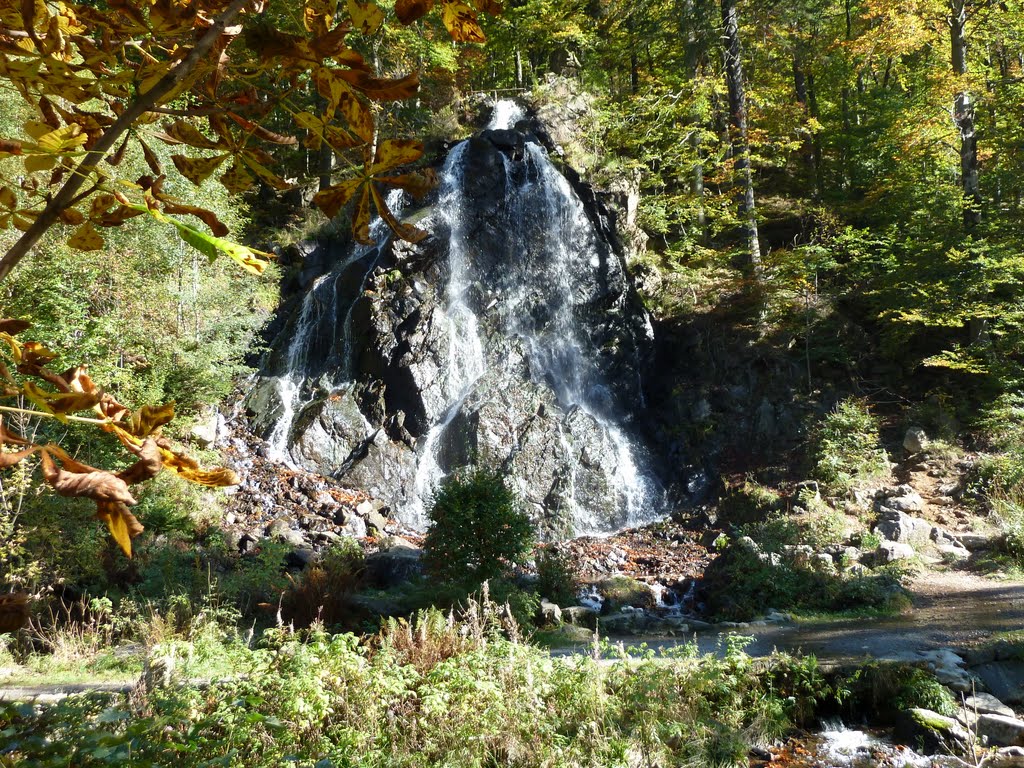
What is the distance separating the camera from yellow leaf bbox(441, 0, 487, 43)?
0.98 meters

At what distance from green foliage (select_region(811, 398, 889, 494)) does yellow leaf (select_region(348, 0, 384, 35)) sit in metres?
A: 11.2

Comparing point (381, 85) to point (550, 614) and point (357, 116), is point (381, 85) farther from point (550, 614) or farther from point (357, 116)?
point (550, 614)

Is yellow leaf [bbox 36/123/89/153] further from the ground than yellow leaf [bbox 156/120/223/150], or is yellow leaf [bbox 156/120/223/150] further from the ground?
yellow leaf [bbox 156/120/223/150]

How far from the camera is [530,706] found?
145 inches

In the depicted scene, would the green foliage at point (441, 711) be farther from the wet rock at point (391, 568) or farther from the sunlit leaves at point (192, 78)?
the wet rock at point (391, 568)

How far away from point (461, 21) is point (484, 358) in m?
12.7

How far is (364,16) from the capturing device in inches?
33.8

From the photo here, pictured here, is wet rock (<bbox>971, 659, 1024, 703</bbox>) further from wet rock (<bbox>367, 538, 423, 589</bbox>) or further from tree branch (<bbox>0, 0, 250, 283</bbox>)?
wet rock (<bbox>367, 538, 423, 589</bbox>)

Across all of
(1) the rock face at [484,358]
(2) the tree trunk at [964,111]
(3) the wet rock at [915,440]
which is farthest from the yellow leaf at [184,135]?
(2) the tree trunk at [964,111]

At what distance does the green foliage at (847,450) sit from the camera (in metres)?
10.8

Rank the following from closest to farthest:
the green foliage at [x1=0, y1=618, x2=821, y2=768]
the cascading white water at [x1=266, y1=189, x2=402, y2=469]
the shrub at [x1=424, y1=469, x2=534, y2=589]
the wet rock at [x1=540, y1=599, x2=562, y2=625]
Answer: the green foliage at [x1=0, y1=618, x2=821, y2=768] → the wet rock at [x1=540, y1=599, x2=562, y2=625] → the shrub at [x1=424, y1=469, x2=534, y2=589] → the cascading white water at [x1=266, y1=189, x2=402, y2=469]

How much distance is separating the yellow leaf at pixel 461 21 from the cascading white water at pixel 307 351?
12249 mm

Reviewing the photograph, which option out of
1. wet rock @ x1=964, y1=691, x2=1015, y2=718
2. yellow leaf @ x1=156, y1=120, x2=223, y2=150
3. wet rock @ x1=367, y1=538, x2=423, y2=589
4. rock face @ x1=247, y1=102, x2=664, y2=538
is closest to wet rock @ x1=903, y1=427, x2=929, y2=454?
rock face @ x1=247, y1=102, x2=664, y2=538

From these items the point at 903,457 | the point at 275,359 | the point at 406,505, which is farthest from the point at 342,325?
the point at 903,457
